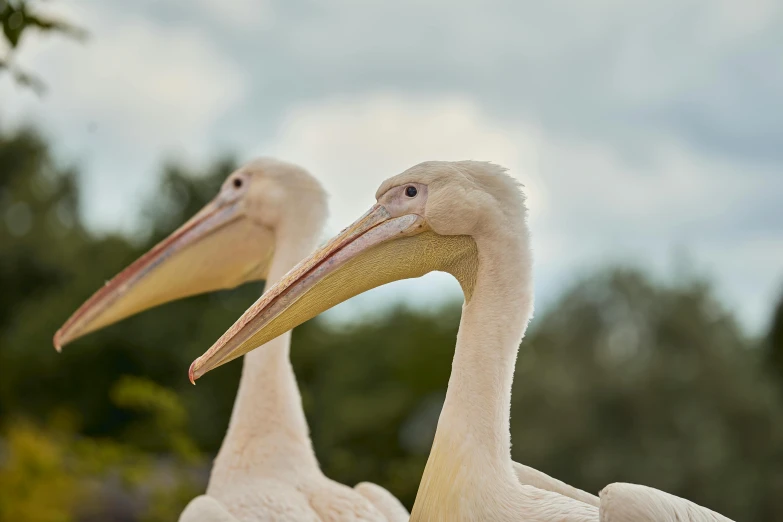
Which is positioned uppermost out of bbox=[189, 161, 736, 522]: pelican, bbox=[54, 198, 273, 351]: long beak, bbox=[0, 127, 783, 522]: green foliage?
bbox=[0, 127, 783, 522]: green foliage

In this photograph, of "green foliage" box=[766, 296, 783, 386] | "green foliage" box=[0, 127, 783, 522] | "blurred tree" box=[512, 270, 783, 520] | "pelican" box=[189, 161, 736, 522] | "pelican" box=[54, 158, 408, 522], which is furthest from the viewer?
"green foliage" box=[766, 296, 783, 386]

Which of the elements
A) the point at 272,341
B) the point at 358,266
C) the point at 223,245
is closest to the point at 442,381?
Result: the point at 223,245

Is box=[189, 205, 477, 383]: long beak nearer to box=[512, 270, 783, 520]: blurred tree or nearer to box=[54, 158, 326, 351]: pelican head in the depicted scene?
A: box=[54, 158, 326, 351]: pelican head

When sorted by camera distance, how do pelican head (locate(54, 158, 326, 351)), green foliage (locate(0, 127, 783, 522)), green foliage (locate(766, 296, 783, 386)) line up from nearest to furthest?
pelican head (locate(54, 158, 326, 351)) < green foliage (locate(0, 127, 783, 522)) < green foliage (locate(766, 296, 783, 386))

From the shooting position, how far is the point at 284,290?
312 centimetres

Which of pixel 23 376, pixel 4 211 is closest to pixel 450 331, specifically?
pixel 23 376

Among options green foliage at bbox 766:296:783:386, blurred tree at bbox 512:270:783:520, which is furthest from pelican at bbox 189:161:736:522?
green foliage at bbox 766:296:783:386

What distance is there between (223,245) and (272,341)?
0.74 metres

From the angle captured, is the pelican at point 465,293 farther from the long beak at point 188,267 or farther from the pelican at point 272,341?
the long beak at point 188,267

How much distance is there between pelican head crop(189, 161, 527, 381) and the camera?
3059 millimetres

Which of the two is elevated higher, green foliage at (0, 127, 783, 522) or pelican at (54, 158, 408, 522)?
green foliage at (0, 127, 783, 522)

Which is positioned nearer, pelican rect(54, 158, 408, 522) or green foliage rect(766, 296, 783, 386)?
pelican rect(54, 158, 408, 522)

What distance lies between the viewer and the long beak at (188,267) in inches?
→ 178

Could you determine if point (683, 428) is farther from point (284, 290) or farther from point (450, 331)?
point (284, 290)
